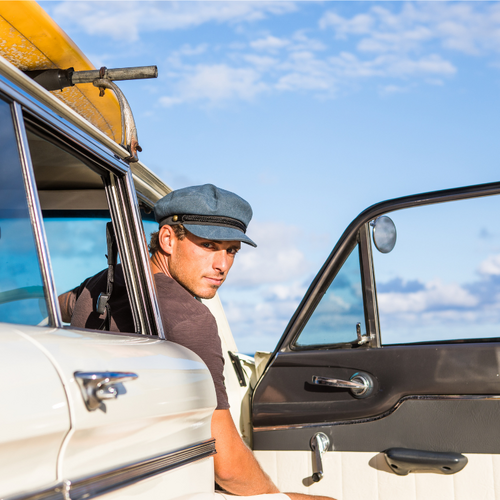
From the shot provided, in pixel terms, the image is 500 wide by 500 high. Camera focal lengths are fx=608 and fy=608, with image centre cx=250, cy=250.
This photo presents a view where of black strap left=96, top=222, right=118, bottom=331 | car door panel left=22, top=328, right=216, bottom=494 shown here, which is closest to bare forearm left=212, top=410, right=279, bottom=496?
car door panel left=22, top=328, right=216, bottom=494

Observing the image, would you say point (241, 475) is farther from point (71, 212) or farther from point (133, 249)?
point (71, 212)

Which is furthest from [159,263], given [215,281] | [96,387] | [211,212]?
[96,387]

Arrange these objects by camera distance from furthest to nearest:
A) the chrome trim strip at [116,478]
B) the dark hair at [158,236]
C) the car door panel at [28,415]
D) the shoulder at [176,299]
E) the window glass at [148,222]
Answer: the window glass at [148,222] < the dark hair at [158,236] < the shoulder at [176,299] < the chrome trim strip at [116,478] < the car door panel at [28,415]

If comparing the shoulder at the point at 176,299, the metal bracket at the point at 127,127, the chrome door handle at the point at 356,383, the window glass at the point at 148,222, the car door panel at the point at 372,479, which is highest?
the metal bracket at the point at 127,127

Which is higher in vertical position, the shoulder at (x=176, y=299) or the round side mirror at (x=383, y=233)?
the round side mirror at (x=383, y=233)

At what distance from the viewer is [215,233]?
233 centimetres

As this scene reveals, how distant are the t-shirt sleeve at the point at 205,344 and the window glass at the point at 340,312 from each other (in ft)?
2.04

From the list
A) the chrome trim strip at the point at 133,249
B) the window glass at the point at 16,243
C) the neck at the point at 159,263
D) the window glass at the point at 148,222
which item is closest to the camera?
the window glass at the point at 16,243

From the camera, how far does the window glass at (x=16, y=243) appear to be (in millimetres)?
1362

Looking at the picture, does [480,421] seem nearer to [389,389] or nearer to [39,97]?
[389,389]

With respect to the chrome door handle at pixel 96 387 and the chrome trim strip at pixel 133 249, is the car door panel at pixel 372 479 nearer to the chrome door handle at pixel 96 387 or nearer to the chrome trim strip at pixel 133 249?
the chrome trim strip at pixel 133 249

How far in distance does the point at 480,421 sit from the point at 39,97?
1.82m

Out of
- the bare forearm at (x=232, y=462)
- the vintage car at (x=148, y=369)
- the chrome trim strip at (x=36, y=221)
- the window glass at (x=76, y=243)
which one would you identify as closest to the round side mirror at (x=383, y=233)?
the vintage car at (x=148, y=369)

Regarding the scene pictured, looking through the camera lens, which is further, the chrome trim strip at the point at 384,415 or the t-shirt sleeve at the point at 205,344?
the chrome trim strip at the point at 384,415
